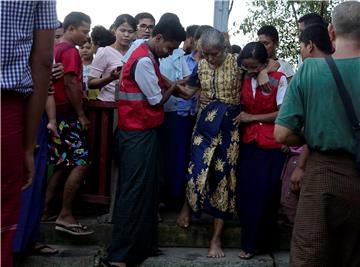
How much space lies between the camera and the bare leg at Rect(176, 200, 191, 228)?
17.5 feet

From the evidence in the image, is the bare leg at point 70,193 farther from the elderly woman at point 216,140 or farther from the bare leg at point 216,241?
the bare leg at point 216,241

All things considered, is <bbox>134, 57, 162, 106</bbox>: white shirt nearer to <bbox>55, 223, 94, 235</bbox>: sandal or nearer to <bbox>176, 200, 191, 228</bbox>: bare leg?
<bbox>176, 200, 191, 228</bbox>: bare leg

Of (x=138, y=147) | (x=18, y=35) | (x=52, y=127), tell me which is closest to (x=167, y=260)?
(x=138, y=147)

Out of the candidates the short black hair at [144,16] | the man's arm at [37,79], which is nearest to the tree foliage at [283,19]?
the short black hair at [144,16]

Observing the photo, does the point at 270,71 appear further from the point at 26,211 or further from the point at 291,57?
the point at 291,57

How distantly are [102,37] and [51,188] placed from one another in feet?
7.05

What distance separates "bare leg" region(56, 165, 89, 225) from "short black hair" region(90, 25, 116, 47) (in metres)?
2.02

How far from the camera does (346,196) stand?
337 centimetres

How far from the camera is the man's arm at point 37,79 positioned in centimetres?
249

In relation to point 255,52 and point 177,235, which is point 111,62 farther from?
point 177,235

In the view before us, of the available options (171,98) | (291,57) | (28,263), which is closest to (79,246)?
(28,263)

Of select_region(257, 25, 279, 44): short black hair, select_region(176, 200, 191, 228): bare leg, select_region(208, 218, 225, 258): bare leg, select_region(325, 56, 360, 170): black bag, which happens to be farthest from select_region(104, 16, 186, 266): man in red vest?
select_region(325, 56, 360, 170): black bag

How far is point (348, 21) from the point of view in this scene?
3.42 meters

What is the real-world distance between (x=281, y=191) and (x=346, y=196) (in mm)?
1781
